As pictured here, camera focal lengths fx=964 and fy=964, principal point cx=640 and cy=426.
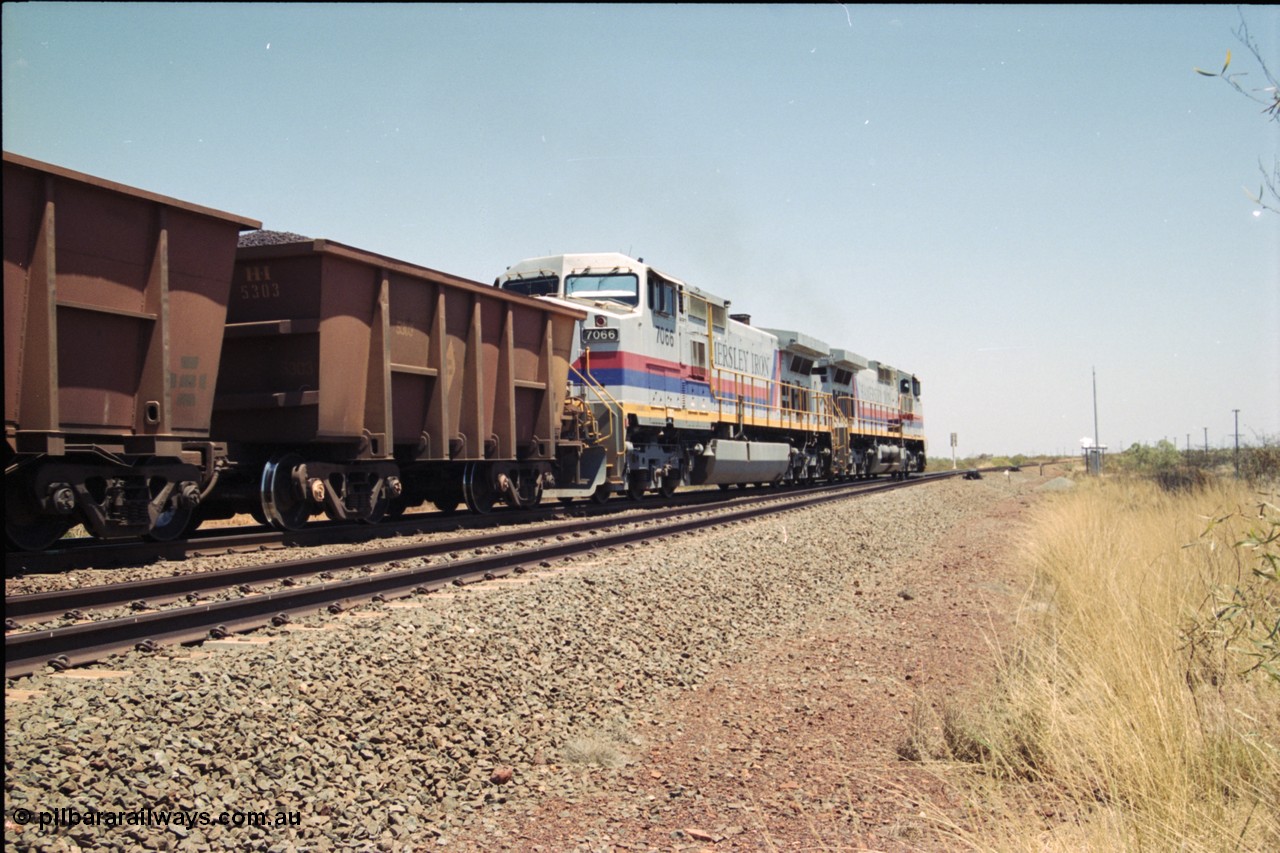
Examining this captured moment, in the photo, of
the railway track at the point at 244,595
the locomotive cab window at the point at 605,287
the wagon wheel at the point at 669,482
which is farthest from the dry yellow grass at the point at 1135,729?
the wagon wheel at the point at 669,482

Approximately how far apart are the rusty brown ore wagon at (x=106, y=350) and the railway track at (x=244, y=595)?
1.19 metres

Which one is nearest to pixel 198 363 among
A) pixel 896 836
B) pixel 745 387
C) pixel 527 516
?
pixel 527 516

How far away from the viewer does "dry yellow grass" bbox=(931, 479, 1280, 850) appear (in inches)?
142

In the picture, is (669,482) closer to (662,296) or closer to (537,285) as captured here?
(662,296)

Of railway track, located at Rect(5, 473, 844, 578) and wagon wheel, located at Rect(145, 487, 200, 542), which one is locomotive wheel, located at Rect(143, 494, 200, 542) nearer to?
wagon wheel, located at Rect(145, 487, 200, 542)

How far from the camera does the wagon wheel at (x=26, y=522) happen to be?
7.36 m

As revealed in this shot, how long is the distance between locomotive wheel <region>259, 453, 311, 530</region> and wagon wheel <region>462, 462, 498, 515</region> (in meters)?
2.85

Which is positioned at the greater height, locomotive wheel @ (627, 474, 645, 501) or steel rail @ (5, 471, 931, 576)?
locomotive wheel @ (627, 474, 645, 501)

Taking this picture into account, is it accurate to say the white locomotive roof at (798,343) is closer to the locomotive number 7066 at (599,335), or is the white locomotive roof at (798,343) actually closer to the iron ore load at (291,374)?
the iron ore load at (291,374)

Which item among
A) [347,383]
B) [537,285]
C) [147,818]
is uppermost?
[537,285]

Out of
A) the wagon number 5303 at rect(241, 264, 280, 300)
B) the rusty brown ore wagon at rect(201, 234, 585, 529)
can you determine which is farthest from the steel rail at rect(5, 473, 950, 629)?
the wagon number 5303 at rect(241, 264, 280, 300)

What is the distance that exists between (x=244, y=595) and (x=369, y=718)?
278 centimetres

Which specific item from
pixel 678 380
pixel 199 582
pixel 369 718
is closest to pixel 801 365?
pixel 678 380

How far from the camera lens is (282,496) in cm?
997
